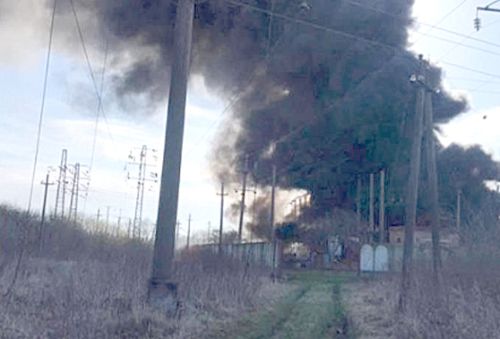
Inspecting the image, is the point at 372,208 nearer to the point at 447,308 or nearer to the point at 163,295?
the point at 163,295

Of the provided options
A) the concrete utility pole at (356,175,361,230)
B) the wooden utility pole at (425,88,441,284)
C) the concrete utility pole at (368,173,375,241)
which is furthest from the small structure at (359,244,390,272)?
the wooden utility pole at (425,88,441,284)

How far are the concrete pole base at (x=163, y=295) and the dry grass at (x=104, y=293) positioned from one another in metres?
0.21

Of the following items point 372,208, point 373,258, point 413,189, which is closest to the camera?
point 413,189

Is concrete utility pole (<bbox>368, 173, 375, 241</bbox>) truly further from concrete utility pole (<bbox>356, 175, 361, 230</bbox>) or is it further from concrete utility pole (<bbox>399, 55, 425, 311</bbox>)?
concrete utility pole (<bbox>399, 55, 425, 311</bbox>)

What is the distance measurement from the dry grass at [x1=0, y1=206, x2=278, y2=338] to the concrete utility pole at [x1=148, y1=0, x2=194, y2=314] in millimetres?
392

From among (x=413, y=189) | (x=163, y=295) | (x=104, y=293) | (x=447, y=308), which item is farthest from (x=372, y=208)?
(x=447, y=308)

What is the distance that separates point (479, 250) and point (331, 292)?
347 inches

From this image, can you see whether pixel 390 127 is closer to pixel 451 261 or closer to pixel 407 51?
pixel 407 51

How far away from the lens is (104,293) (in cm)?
1398

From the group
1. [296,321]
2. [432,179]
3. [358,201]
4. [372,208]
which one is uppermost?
[358,201]

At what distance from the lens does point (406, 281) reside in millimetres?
18281

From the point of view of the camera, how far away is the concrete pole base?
47.6 ft

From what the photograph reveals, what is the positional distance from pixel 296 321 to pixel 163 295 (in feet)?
10.2

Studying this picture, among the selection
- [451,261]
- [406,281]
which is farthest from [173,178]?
[451,261]
